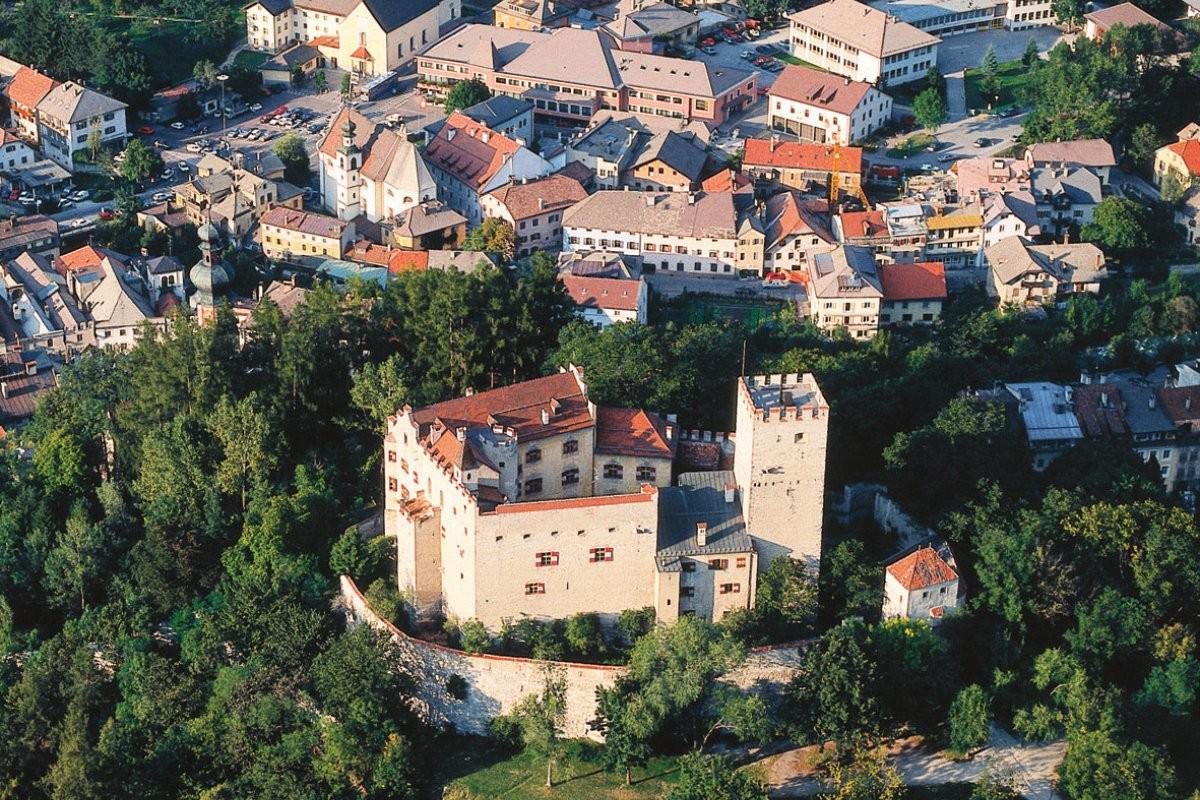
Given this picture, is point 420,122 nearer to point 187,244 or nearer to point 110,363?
point 187,244

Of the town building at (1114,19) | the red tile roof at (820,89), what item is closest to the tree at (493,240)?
the red tile roof at (820,89)

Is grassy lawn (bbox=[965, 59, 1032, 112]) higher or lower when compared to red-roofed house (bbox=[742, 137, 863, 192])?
higher

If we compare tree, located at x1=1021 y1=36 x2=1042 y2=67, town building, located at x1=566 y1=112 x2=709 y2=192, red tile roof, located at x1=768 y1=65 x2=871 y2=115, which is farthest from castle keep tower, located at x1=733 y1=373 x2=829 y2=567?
tree, located at x1=1021 y1=36 x2=1042 y2=67

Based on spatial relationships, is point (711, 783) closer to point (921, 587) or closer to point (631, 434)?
point (921, 587)

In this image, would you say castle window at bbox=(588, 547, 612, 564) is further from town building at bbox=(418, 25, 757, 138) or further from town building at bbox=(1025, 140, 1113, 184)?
town building at bbox=(418, 25, 757, 138)

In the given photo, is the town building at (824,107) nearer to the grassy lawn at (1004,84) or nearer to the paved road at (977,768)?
the grassy lawn at (1004,84)
